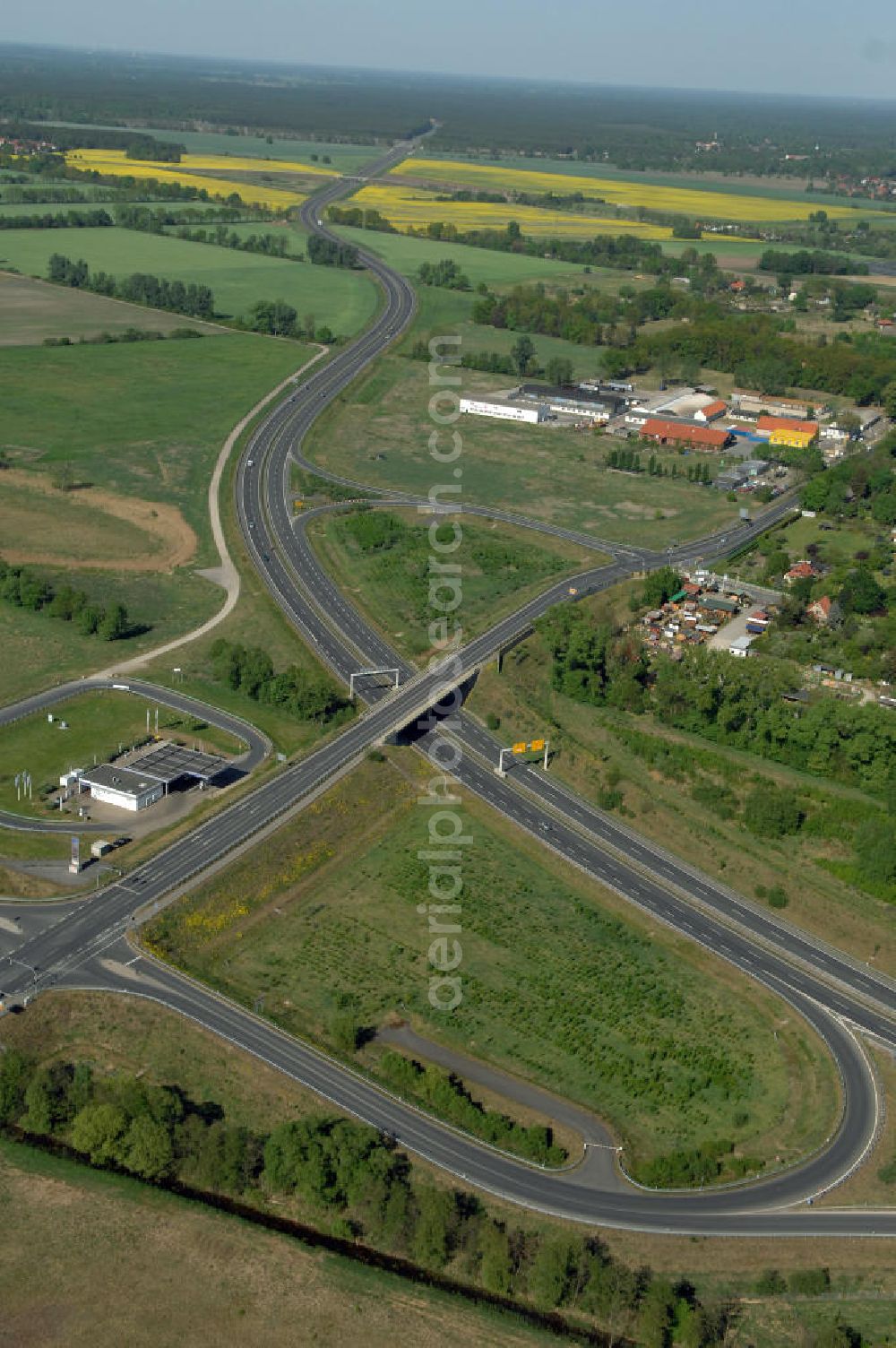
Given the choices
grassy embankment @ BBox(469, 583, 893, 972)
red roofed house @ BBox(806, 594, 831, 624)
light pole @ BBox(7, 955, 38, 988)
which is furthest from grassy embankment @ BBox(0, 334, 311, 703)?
red roofed house @ BBox(806, 594, 831, 624)

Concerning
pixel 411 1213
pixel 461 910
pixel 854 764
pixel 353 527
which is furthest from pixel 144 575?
pixel 411 1213

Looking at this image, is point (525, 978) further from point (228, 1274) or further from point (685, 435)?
point (685, 435)

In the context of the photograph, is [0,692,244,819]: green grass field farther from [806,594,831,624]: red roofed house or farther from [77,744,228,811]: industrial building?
[806,594,831,624]: red roofed house

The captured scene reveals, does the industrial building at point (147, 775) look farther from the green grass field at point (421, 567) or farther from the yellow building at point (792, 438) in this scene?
the yellow building at point (792, 438)

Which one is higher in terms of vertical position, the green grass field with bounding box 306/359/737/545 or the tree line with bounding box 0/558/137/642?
the green grass field with bounding box 306/359/737/545

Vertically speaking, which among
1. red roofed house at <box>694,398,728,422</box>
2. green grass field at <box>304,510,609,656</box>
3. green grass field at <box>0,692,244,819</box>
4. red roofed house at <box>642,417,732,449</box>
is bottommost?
green grass field at <box>0,692,244,819</box>

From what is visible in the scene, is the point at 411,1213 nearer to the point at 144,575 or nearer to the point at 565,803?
the point at 565,803

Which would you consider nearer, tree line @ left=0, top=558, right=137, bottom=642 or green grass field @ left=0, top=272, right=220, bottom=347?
tree line @ left=0, top=558, right=137, bottom=642
